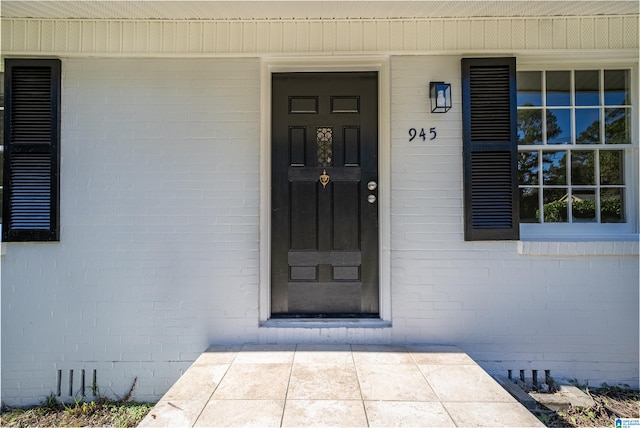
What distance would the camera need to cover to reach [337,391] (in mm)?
2068

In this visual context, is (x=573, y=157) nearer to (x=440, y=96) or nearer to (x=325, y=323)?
(x=440, y=96)

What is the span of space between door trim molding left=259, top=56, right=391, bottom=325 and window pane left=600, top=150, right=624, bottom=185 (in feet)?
5.90

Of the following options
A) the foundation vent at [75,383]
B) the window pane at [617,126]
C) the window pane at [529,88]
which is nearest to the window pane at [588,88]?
the window pane at [617,126]

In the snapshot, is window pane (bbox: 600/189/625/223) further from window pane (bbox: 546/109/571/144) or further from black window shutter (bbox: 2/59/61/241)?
black window shutter (bbox: 2/59/61/241)

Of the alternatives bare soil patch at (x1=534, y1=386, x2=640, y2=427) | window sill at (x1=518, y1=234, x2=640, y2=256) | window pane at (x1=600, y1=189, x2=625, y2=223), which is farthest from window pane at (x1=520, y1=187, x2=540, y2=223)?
bare soil patch at (x1=534, y1=386, x2=640, y2=427)

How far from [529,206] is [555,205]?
0.21 metres

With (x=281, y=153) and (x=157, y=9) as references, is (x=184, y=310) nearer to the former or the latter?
(x=281, y=153)

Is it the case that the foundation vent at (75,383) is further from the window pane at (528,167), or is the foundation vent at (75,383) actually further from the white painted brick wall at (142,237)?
the window pane at (528,167)

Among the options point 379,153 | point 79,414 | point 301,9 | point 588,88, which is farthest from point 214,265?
point 588,88

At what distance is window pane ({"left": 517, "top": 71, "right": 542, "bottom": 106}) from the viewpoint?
295 cm

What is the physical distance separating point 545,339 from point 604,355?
47cm

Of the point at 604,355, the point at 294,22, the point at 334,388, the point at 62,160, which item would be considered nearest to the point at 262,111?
the point at 294,22

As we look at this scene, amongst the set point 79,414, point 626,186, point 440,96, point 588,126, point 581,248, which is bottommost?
point 79,414

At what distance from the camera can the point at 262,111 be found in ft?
9.23
